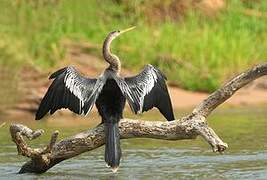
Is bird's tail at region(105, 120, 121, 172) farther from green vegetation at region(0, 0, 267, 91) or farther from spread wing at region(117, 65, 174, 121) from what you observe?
green vegetation at region(0, 0, 267, 91)

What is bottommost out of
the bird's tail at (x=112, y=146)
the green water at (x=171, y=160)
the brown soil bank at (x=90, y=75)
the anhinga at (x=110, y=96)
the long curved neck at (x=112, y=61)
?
the brown soil bank at (x=90, y=75)

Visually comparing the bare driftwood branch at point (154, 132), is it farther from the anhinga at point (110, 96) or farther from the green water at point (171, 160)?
the green water at point (171, 160)

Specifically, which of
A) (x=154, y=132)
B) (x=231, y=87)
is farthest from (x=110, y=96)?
(x=231, y=87)

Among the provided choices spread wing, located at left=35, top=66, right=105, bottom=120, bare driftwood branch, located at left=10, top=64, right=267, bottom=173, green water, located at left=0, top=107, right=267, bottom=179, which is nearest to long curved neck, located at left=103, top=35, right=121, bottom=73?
spread wing, located at left=35, top=66, right=105, bottom=120

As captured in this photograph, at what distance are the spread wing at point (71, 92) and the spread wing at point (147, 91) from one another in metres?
0.24

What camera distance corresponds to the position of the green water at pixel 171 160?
8.36 metres

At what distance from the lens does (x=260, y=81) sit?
15141 mm

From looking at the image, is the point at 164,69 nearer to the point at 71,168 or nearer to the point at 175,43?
the point at 175,43

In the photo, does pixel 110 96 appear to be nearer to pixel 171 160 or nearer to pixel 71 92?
pixel 71 92

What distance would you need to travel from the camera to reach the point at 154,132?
299 inches

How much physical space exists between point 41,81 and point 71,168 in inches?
202

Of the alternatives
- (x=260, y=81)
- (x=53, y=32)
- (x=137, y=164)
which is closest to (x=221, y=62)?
(x=260, y=81)

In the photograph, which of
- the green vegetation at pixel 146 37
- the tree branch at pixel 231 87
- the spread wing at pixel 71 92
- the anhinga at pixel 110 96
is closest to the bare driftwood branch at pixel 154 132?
the tree branch at pixel 231 87

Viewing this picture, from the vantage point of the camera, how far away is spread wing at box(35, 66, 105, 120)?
25.7 feet
